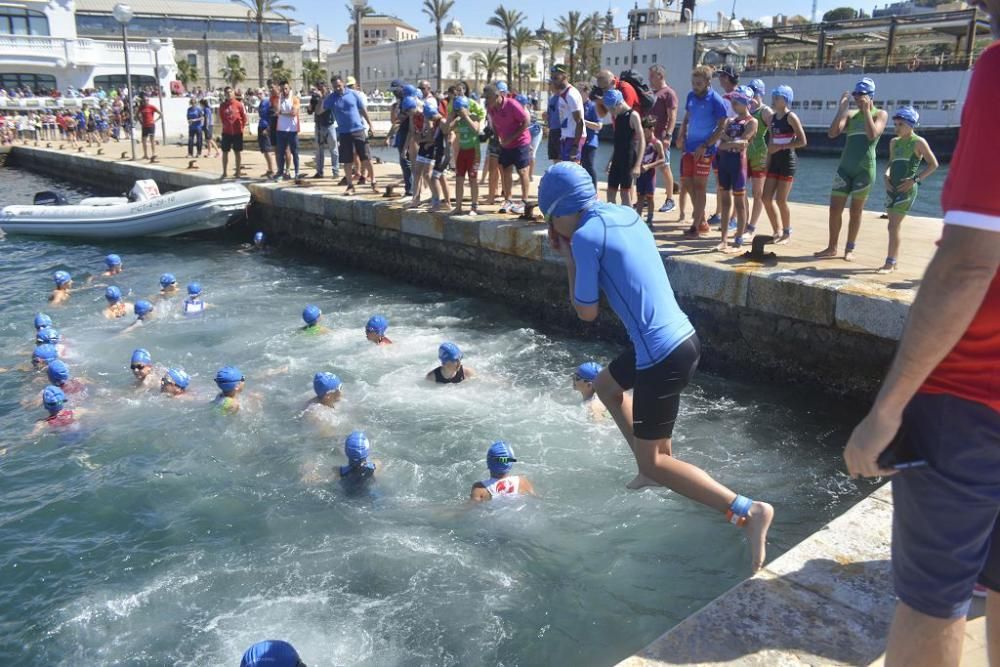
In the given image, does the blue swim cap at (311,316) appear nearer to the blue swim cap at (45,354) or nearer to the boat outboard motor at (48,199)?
the blue swim cap at (45,354)

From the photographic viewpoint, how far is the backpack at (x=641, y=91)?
1024 cm

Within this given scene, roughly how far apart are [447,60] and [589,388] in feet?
293

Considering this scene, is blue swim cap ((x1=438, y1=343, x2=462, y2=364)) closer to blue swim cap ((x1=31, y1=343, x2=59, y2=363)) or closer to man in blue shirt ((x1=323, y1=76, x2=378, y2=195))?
blue swim cap ((x1=31, y1=343, x2=59, y2=363))

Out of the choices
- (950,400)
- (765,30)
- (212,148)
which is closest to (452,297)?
(950,400)

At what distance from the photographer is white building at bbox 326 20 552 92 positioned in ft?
287

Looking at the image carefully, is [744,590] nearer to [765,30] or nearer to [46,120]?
[46,120]

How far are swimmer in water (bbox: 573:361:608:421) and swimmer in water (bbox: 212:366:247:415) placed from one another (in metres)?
3.38

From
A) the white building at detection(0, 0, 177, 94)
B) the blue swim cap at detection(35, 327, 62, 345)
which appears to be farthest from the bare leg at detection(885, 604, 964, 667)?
the white building at detection(0, 0, 177, 94)

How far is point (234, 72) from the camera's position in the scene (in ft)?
225

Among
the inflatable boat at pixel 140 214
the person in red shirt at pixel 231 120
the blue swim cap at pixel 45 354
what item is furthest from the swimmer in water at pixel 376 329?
the person in red shirt at pixel 231 120

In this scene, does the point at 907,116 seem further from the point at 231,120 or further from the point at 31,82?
the point at 31,82

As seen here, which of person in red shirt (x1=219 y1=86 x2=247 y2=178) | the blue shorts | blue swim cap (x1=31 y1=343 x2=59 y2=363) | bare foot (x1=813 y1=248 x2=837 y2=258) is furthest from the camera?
person in red shirt (x1=219 y1=86 x2=247 y2=178)

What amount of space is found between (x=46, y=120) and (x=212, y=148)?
51.9ft

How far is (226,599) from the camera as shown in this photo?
4.73 m
